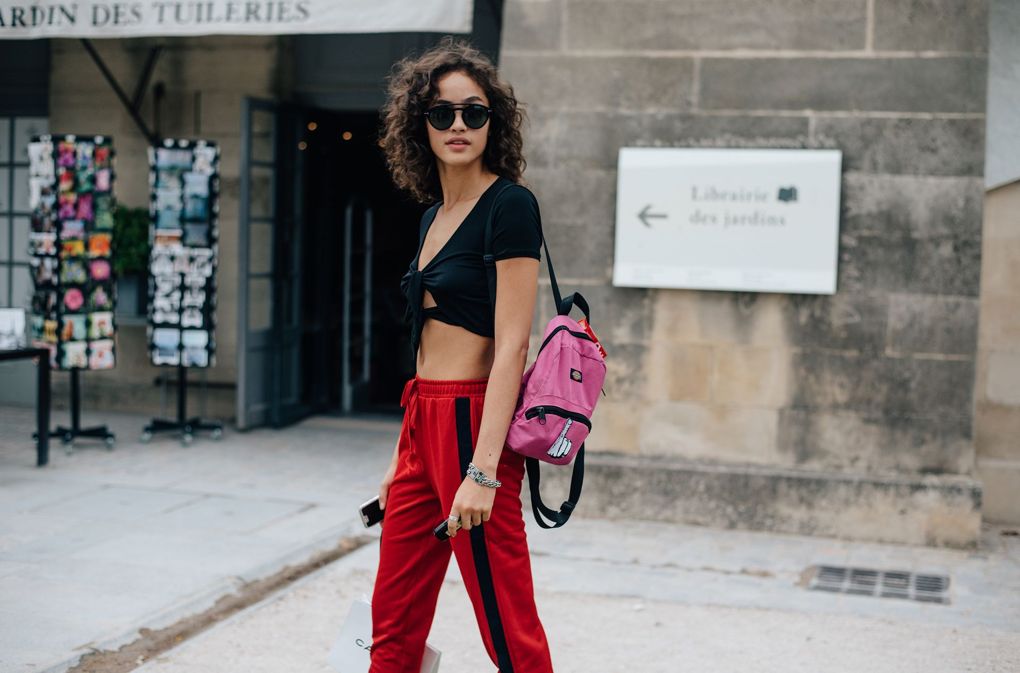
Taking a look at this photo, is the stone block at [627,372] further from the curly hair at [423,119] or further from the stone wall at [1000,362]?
the curly hair at [423,119]

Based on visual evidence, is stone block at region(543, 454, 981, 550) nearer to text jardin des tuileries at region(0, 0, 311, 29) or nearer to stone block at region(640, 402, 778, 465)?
stone block at region(640, 402, 778, 465)

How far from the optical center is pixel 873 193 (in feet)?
20.9

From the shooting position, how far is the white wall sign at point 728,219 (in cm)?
640

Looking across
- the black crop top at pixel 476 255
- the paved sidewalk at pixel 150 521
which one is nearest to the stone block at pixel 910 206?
the paved sidewalk at pixel 150 521

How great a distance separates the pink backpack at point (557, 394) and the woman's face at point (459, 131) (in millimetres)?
216

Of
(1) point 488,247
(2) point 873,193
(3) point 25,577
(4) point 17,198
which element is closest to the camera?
(1) point 488,247

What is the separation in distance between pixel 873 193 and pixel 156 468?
483cm

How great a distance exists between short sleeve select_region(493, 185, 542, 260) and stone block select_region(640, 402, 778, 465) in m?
3.76

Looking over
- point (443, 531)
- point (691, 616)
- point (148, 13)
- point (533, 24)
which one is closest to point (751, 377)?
point (691, 616)

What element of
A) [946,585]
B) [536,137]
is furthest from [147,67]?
[946,585]

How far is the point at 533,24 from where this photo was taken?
6.71 m

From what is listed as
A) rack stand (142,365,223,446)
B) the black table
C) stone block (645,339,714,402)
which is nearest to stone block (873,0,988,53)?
stone block (645,339,714,402)

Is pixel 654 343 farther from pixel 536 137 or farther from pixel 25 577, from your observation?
pixel 25 577

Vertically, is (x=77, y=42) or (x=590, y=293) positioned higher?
(x=77, y=42)
